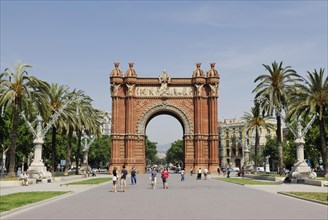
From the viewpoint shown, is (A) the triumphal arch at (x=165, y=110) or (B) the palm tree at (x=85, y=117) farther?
(A) the triumphal arch at (x=165, y=110)

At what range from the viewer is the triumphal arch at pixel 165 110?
6812cm

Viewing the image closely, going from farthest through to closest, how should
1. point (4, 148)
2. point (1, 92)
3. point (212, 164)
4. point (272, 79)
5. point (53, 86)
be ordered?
1. point (212, 164)
2. point (4, 148)
3. point (53, 86)
4. point (272, 79)
5. point (1, 92)

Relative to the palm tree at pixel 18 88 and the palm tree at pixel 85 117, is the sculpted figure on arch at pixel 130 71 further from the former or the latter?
the palm tree at pixel 18 88

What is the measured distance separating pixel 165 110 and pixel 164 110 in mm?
175

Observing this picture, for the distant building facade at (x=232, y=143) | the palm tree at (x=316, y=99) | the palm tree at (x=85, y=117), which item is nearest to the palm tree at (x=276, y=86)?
the palm tree at (x=316, y=99)

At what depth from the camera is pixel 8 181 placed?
31891mm

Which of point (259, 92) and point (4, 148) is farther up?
point (259, 92)

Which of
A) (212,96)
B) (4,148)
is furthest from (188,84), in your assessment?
(4,148)

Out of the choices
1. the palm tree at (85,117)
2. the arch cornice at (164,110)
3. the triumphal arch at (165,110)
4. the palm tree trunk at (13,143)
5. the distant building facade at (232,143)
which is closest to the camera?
the palm tree trunk at (13,143)

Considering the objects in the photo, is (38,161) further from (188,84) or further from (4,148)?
(188,84)

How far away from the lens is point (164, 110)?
7012 cm

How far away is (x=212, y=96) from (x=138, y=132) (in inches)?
559

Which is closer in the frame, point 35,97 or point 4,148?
point 35,97

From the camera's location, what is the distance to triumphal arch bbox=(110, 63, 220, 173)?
224ft
